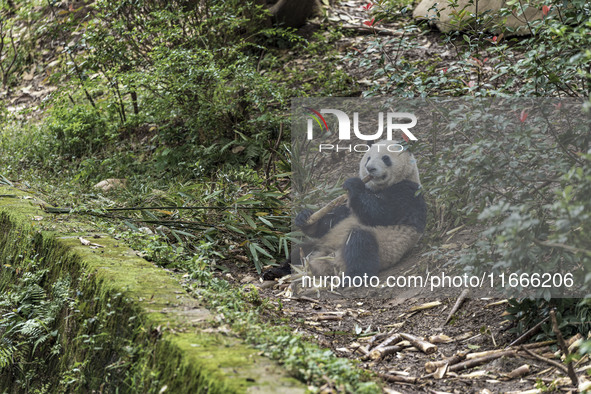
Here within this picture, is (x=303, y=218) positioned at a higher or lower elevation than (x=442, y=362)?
higher

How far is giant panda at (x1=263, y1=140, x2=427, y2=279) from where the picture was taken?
338 cm

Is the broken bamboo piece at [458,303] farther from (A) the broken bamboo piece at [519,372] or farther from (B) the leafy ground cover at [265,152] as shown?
(A) the broken bamboo piece at [519,372]

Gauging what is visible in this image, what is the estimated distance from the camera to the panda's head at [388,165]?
3352 mm

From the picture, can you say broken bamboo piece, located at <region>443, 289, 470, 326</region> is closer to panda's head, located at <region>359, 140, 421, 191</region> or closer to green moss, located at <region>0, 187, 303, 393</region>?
panda's head, located at <region>359, 140, 421, 191</region>

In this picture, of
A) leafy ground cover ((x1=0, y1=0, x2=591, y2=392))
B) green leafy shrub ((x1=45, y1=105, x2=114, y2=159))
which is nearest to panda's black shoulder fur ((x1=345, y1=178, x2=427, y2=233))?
leafy ground cover ((x1=0, y1=0, x2=591, y2=392))

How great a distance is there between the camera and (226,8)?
231 inches

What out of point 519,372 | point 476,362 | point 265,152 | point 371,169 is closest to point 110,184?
point 265,152

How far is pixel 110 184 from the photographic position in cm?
539

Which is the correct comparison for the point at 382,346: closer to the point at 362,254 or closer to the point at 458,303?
the point at 458,303

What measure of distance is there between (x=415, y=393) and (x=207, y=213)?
2.30m

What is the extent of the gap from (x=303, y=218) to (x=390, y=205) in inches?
25.0

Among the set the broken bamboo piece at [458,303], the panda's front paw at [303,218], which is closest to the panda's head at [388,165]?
the panda's front paw at [303,218]

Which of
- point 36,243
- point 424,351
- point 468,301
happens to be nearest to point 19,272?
point 36,243

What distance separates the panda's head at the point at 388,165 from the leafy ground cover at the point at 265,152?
5.5 inches
